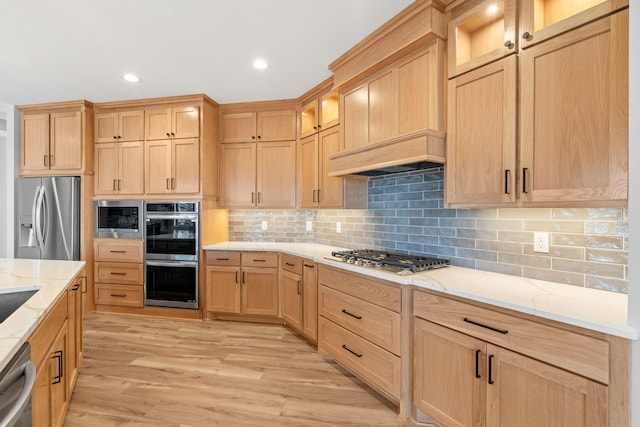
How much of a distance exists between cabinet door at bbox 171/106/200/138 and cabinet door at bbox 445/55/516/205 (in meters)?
2.85

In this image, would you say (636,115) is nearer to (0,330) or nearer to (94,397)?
(0,330)

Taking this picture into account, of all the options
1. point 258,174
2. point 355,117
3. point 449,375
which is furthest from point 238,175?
point 449,375

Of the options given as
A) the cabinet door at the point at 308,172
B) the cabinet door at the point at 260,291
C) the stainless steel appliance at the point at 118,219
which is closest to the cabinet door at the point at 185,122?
the stainless steel appliance at the point at 118,219

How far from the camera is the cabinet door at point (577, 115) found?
1.34 meters

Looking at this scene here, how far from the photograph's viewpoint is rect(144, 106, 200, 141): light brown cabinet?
3.73 metres

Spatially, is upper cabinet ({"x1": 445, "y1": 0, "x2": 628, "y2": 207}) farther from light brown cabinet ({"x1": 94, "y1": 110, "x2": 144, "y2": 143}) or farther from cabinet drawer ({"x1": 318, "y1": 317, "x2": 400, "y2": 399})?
light brown cabinet ({"x1": 94, "y1": 110, "x2": 144, "y2": 143})

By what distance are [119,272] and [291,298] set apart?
7.19 feet

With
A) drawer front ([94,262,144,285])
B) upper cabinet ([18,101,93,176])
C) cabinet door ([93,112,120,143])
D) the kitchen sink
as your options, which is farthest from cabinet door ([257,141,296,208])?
the kitchen sink

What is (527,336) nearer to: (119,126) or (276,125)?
(276,125)

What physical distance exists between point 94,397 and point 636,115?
3.30 metres

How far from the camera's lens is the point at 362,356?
2260 mm

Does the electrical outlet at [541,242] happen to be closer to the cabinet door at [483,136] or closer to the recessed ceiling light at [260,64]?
the cabinet door at [483,136]

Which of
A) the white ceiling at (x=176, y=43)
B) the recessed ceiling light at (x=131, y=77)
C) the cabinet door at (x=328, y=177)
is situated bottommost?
the cabinet door at (x=328, y=177)

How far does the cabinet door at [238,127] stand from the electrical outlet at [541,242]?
122 inches
